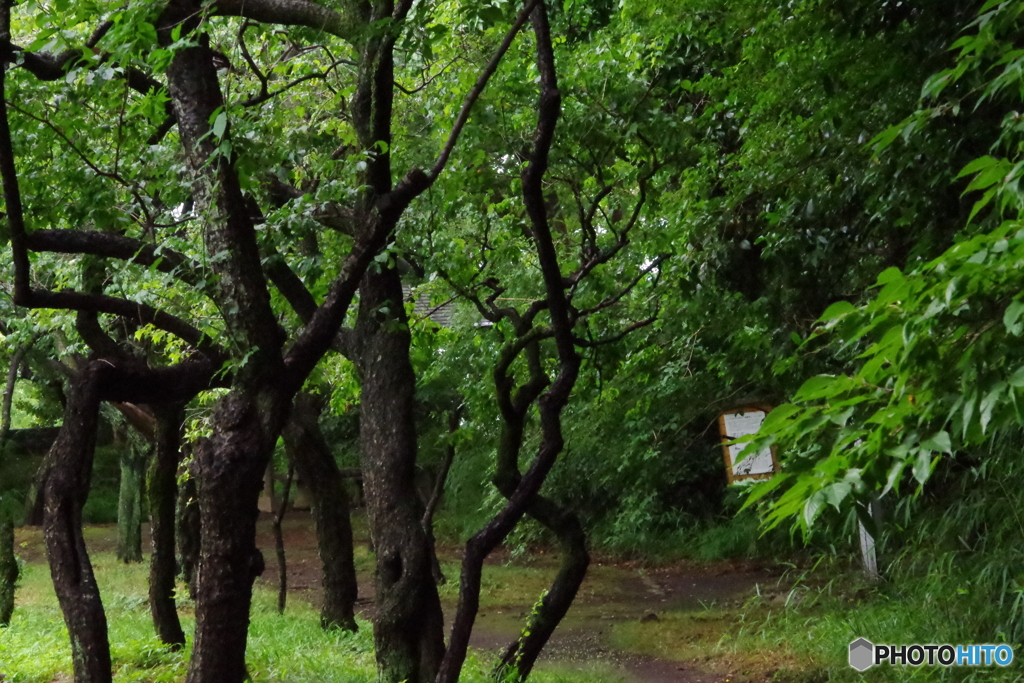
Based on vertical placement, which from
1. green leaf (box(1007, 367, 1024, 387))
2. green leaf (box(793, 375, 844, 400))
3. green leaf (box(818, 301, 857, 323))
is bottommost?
green leaf (box(1007, 367, 1024, 387))

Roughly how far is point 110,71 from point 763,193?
473 cm

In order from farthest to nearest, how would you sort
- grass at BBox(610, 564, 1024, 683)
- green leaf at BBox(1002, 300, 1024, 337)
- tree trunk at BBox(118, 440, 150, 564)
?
tree trunk at BBox(118, 440, 150, 564), grass at BBox(610, 564, 1024, 683), green leaf at BBox(1002, 300, 1024, 337)

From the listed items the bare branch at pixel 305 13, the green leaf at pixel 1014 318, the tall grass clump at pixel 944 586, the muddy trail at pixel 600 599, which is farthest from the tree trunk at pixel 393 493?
the green leaf at pixel 1014 318

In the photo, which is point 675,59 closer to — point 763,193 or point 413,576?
point 763,193

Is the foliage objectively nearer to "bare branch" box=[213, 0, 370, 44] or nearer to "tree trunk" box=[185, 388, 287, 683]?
"tree trunk" box=[185, 388, 287, 683]

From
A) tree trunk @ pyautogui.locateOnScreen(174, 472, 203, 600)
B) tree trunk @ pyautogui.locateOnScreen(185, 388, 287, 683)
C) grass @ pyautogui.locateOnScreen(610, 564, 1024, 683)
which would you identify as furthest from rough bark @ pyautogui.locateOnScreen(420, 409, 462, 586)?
tree trunk @ pyautogui.locateOnScreen(174, 472, 203, 600)

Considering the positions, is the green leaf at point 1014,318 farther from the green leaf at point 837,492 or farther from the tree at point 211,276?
the tree at point 211,276

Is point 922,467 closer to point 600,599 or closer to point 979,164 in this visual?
point 979,164

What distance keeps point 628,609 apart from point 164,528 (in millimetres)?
6834

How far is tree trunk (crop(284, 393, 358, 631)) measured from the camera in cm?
1037

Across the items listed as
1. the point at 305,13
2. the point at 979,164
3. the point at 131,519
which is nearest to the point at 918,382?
the point at 979,164

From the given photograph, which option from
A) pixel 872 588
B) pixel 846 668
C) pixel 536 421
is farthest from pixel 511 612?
pixel 846 668

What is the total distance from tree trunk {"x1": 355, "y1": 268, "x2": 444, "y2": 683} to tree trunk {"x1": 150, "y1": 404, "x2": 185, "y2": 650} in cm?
269

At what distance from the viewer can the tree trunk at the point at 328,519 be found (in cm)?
1037
